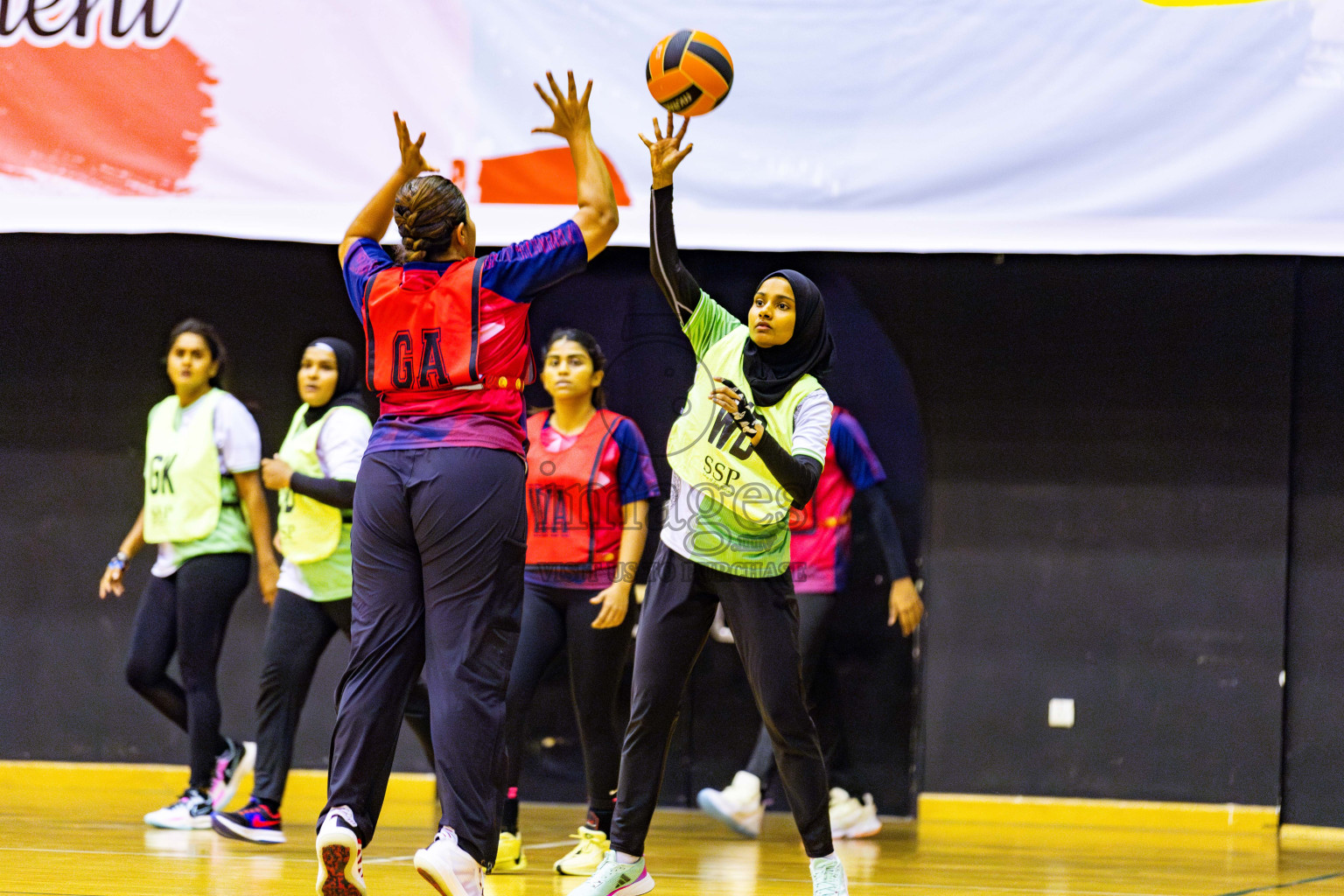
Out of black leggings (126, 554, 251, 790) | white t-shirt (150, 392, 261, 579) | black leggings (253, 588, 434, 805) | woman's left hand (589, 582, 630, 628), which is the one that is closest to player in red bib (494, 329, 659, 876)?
woman's left hand (589, 582, 630, 628)

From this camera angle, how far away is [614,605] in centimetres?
446

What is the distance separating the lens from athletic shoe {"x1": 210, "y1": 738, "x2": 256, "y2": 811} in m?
5.11

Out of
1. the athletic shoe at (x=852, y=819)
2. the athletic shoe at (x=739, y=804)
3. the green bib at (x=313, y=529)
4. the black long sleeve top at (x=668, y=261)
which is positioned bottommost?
the athletic shoe at (x=852, y=819)

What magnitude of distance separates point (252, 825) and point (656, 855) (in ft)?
4.54

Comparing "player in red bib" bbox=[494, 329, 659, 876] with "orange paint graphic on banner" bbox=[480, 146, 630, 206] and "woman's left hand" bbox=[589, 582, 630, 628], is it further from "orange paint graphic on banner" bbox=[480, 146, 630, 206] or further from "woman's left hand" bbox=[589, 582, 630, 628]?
"orange paint graphic on banner" bbox=[480, 146, 630, 206]

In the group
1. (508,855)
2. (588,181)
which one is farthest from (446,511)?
(508,855)

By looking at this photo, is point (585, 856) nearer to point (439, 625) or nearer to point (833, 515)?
point (439, 625)

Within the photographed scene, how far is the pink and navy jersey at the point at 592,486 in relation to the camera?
4773 mm

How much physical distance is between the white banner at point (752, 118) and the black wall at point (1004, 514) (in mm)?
842

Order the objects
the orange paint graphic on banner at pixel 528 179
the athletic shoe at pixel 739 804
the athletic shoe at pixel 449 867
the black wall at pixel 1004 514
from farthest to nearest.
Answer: the black wall at pixel 1004 514 < the orange paint graphic on banner at pixel 528 179 < the athletic shoe at pixel 739 804 < the athletic shoe at pixel 449 867

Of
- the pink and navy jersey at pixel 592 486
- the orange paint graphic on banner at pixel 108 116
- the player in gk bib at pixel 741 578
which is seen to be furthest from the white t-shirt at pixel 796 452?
the orange paint graphic on banner at pixel 108 116

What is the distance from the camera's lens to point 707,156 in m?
5.38

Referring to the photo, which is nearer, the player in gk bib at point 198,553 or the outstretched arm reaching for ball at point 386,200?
the outstretched arm reaching for ball at point 386,200

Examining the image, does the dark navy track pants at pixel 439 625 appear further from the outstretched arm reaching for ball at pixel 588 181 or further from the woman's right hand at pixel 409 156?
the woman's right hand at pixel 409 156
